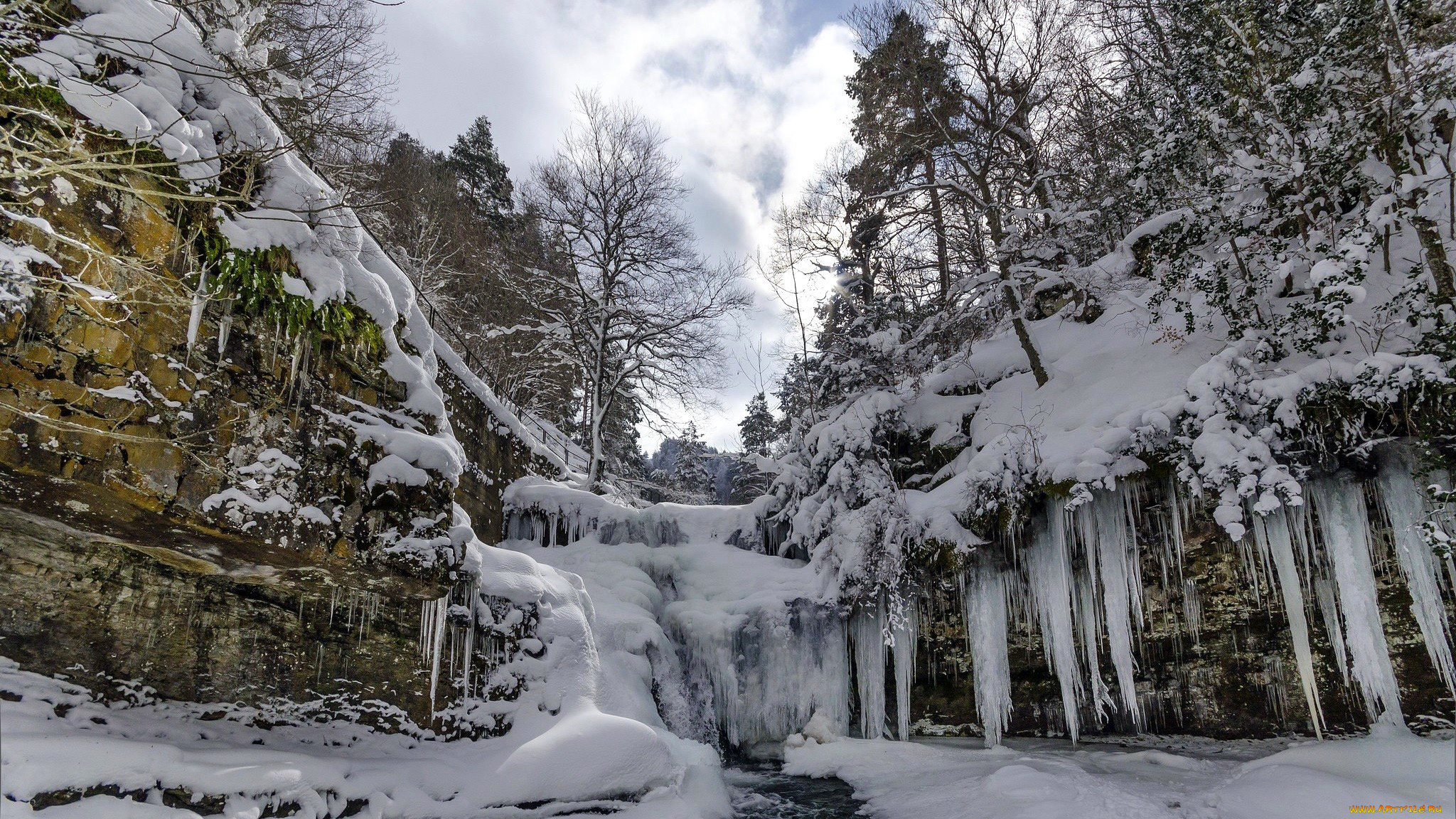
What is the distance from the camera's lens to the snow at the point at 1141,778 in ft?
16.8

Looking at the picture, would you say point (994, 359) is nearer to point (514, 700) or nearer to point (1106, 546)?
point (1106, 546)

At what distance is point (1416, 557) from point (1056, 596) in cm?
313

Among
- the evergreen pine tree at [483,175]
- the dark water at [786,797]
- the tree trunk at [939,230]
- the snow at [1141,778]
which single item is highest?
the evergreen pine tree at [483,175]

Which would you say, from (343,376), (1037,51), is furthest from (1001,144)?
(343,376)

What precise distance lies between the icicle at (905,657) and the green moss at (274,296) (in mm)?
7789

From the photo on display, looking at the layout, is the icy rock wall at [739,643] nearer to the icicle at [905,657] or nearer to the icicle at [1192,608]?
the icicle at [905,657]

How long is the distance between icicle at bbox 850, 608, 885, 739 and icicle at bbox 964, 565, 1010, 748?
53.1 inches

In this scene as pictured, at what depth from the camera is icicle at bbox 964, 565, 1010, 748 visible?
8289 millimetres

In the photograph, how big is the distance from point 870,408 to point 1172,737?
5.98 m

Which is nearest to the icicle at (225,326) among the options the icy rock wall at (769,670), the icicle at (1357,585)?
the icy rock wall at (769,670)

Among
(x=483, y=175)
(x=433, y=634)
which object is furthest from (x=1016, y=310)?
(x=483, y=175)

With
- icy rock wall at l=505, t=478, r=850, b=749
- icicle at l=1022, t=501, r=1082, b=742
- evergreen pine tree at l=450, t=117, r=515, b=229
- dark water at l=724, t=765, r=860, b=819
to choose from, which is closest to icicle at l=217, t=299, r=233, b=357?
icy rock wall at l=505, t=478, r=850, b=749

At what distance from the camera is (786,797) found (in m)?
7.48

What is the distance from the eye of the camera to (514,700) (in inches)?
252
